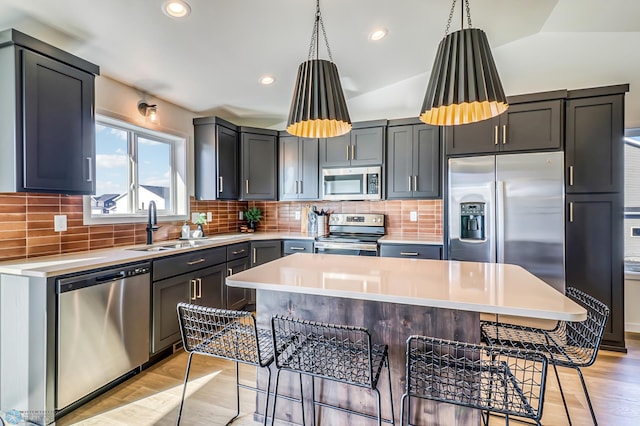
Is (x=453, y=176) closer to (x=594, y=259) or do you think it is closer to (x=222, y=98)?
(x=594, y=259)

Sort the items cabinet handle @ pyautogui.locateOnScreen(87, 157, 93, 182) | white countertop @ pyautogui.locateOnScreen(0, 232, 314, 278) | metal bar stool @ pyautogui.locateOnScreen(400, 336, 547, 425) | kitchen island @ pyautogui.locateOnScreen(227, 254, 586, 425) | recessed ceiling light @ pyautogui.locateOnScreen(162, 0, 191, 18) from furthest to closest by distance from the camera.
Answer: cabinet handle @ pyautogui.locateOnScreen(87, 157, 93, 182)
recessed ceiling light @ pyautogui.locateOnScreen(162, 0, 191, 18)
white countertop @ pyautogui.locateOnScreen(0, 232, 314, 278)
kitchen island @ pyautogui.locateOnScreen(227, 254, 586, 425)
metal bar stool @ pyautogui.locateOnScreen(400, 336, 547, 425)

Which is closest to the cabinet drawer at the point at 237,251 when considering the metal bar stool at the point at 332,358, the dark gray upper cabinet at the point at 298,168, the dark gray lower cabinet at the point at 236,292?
the dark gray lower cabinet at the point at 236,292

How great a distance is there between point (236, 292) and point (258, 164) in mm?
1638

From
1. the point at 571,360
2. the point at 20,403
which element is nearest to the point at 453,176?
the point at 571,360

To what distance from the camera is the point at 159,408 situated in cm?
200

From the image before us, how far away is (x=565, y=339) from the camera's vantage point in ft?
5.56

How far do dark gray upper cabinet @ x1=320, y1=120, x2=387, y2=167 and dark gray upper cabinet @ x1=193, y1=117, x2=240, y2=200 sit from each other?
3.87ft

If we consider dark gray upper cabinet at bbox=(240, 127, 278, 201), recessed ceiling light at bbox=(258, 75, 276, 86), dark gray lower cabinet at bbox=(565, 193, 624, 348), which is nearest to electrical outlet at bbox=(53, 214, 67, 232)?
dark gray upper cabinet at bbox=(240, 127, 278, 201)

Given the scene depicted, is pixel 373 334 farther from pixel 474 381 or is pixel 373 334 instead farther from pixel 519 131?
pixel 519 131

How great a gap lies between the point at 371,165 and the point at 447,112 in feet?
6.78

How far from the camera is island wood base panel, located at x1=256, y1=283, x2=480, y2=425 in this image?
1.52m

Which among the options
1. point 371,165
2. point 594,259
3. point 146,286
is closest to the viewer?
point 146,286

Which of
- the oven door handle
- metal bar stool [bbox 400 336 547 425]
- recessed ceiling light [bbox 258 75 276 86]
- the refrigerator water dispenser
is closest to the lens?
metal bar stool [bbox 400 336 547 425]

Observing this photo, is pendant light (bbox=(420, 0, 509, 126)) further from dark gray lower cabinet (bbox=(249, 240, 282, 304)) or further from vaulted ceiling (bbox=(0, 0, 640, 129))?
dark gray lower cabinet (bbox=(249, 240, 282, 304))
